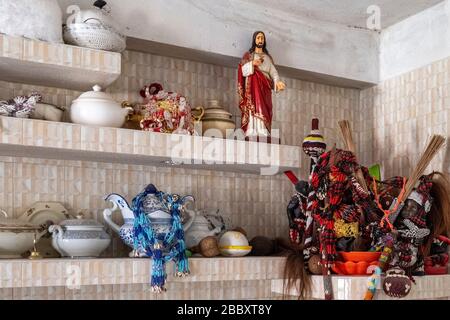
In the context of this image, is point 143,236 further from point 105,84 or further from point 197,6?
point 197,6

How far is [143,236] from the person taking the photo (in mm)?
1550

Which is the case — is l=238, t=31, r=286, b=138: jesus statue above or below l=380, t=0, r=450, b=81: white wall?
below

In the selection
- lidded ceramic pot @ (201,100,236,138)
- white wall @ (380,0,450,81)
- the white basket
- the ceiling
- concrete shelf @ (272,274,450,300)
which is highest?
the ceiling

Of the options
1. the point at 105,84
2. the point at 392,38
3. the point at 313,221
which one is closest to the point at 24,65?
the point at 105,84

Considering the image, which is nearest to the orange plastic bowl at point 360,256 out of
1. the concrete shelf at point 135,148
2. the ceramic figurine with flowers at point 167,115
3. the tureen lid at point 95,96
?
the concrete shelf at point 135,148

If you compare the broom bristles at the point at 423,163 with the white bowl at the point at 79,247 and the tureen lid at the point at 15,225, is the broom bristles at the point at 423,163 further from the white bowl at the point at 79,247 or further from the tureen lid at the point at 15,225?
the tureen lid at the point at 15,225

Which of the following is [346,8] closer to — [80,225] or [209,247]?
[209,247]

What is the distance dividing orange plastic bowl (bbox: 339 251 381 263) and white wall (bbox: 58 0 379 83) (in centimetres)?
64

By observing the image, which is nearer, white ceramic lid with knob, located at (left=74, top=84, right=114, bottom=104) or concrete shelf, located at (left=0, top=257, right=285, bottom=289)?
concrete shelf, located at (left=0, top=257, right=285, bottom=289)

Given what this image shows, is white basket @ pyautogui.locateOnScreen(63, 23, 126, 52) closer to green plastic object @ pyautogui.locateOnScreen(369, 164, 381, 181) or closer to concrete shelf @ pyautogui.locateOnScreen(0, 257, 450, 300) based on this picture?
concrete shelf @ pyautogui.locateOnScreen(0, 257, 450, 300)

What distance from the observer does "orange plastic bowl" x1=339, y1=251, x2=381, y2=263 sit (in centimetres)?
165

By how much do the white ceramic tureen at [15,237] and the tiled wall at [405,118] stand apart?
3.81ft

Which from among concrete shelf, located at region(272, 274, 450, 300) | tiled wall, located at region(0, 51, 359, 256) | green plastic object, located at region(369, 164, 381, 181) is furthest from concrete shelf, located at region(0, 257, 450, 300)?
green plastic object, located at region(369, 164, 381, 181)

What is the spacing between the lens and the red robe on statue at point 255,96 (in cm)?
175
